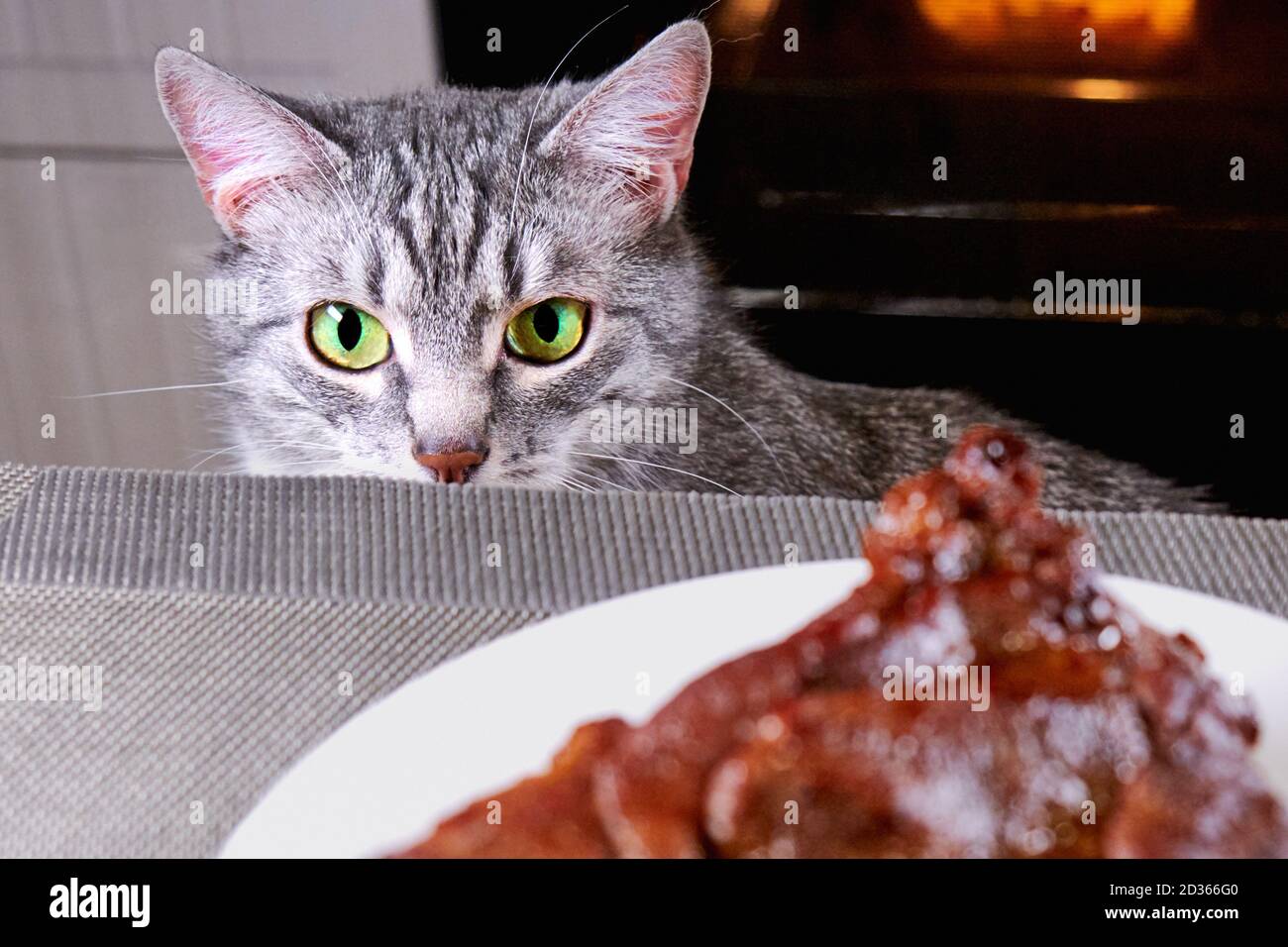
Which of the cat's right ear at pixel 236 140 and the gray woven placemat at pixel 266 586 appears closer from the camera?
the gray woven placemat at pixel 266 586

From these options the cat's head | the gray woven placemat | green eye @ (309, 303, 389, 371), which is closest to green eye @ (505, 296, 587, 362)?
the cat's head

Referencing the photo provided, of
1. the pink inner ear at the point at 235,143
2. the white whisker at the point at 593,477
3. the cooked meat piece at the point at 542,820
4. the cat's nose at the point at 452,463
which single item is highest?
the pink inner ear at the point at 235,143

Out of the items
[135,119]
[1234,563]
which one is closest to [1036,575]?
[1234,563]

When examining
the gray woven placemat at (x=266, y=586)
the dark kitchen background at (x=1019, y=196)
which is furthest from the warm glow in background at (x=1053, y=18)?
the gray woven placemat at (x=266, y=586)

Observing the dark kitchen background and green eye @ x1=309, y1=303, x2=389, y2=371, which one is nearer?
green eye @ x1=309, y1=303, x2=389, y2=371

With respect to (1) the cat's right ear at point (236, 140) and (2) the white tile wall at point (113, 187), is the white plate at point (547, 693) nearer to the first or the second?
(1) the cat's right ear at point (236, 140)

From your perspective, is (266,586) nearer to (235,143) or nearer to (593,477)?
(593,477)

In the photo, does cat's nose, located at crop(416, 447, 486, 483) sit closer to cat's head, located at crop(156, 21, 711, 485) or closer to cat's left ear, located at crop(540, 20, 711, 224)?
cat's head, located at crop(156, 21, 711, 485)
